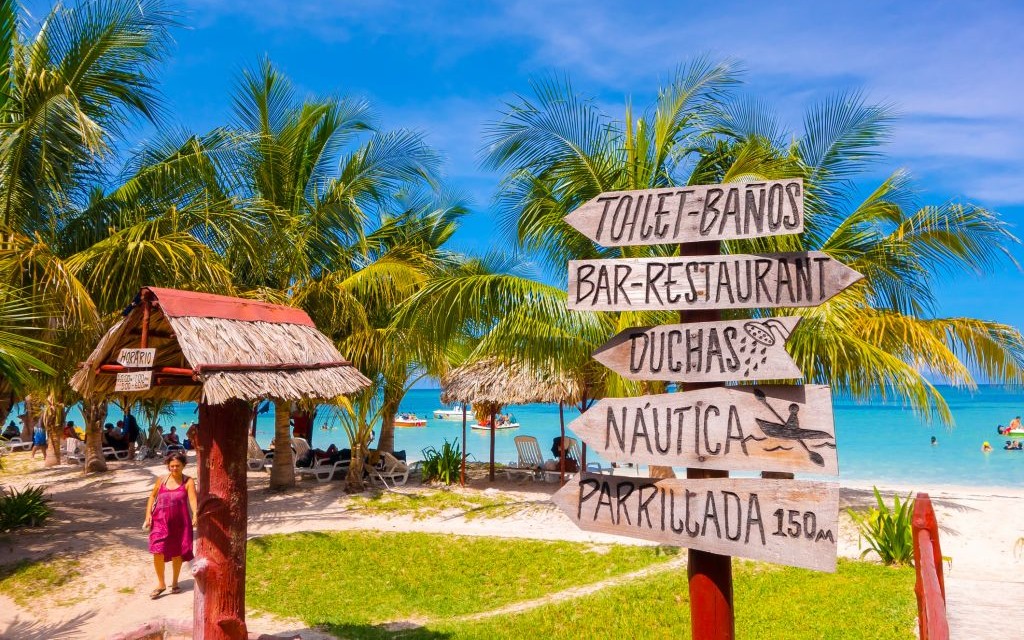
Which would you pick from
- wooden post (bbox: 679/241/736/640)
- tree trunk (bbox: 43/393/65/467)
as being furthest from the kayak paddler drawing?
tree trunk (bbox: 43/393/65/467)

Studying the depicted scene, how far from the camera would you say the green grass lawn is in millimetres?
5621

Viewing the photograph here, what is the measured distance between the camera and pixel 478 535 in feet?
31.9

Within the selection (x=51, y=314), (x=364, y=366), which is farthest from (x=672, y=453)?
(x=364, y=366)

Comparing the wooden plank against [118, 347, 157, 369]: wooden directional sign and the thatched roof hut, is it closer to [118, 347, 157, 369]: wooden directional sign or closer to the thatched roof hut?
the thatched roof hut

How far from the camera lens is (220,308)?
4832mm

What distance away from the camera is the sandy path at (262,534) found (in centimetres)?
634

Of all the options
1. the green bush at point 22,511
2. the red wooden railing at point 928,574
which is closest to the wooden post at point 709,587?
the red wooden railing at point 928,574

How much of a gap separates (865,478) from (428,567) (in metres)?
21.2

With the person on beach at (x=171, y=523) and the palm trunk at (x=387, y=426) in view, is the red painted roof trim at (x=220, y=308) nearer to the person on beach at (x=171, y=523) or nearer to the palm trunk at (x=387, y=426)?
the person on beach at (x=171, y=523)

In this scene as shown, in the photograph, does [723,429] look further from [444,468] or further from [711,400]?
[444,468]

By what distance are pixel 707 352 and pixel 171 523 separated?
21.3 feet

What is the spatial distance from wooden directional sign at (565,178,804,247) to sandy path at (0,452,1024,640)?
14.3 ft

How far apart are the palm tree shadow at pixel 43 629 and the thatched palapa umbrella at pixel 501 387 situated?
24.9ft

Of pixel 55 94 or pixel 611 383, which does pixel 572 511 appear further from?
pixel 55 94
